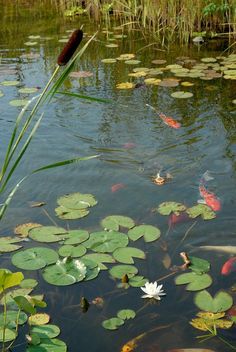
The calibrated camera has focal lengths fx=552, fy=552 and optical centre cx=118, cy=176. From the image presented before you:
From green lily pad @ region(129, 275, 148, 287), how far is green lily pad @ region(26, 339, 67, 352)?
0.44m

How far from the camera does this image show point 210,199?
2885 mm

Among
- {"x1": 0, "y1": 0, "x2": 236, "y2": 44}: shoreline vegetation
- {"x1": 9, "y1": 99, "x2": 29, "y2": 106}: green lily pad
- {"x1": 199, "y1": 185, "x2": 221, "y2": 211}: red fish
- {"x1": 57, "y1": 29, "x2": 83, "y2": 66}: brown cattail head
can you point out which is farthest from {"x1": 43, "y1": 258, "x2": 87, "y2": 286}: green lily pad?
{"x1": 0, "y1": 0, "x2": 236, "y2": 44}: shoreline vegetation

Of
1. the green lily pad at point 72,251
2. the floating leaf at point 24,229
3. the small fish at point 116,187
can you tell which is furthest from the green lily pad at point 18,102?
the green lily pad at point 72,251

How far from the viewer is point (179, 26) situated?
20.3 ft

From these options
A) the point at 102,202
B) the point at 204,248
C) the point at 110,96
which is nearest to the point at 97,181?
the point at 102,202

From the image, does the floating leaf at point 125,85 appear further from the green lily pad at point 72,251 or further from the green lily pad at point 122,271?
the green lily pad at point 122,271

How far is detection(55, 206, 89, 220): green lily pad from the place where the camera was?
9.03 feet

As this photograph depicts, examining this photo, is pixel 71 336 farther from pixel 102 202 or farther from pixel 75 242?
pixel 102 202

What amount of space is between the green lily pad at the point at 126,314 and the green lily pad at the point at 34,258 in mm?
413

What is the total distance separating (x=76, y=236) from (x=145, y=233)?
32 centimetres

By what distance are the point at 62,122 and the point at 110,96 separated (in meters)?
0.68

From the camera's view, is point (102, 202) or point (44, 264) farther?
point (102, 202)

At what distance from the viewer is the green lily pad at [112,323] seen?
2.04 m

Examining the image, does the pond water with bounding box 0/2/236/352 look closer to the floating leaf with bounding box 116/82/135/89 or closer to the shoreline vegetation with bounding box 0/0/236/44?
the floating leaf with bounding box 116/82/135/89
